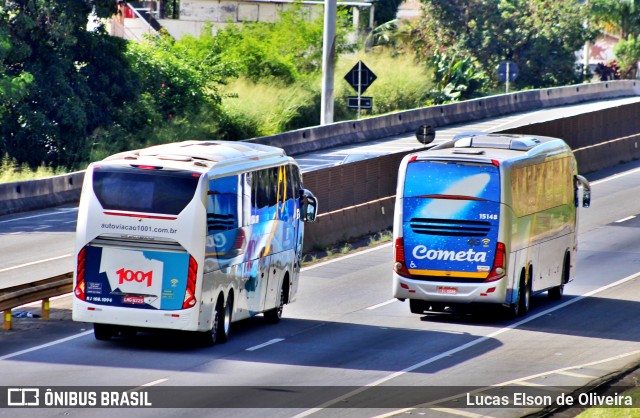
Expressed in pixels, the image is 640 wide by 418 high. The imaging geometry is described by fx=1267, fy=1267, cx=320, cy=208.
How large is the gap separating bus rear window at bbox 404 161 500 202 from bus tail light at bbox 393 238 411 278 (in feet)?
3.00

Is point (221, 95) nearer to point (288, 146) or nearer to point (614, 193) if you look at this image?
point (288, 146)

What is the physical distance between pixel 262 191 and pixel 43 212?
16772 mm

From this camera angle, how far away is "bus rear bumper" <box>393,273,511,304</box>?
76.3ft

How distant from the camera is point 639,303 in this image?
26750mm

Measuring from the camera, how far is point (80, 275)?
19.5m

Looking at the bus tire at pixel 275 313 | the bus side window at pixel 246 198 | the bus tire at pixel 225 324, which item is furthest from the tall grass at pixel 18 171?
the bus tire at pixel 225 324

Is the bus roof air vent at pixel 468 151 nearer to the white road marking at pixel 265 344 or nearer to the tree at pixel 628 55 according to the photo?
the white road marking at pixel 265 344

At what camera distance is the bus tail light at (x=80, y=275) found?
19469mm

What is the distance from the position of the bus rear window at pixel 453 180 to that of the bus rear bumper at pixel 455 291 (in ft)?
5.26

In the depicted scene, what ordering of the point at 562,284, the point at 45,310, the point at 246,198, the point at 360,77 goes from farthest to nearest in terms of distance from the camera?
the point at 360,77 → the point at 562,284 → the point at 45,310 → the point at 246,198

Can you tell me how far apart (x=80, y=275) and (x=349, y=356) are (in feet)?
14.3

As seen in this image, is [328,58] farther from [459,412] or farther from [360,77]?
[459,412]

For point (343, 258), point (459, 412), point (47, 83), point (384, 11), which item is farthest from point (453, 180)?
point (384, 11)

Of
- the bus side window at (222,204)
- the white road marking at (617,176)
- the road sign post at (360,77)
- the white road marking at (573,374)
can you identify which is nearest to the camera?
the white road marking at (573,374)
